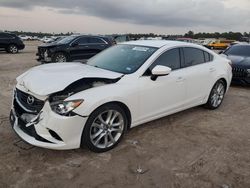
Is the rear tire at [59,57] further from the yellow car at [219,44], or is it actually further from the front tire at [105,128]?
the yellow car at [219,44]

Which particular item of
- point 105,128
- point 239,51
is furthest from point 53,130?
point 239,51

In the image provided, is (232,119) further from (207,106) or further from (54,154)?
(54,154)

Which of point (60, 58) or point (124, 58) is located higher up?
point (124, 58)

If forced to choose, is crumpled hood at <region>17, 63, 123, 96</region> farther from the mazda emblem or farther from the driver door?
the driver door

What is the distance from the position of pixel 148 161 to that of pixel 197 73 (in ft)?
7.83

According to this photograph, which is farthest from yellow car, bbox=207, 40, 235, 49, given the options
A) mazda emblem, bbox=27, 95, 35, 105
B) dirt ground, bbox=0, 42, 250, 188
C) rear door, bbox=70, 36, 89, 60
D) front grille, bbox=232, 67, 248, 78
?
mazda emblem, bbox=27, 95, 35, 105

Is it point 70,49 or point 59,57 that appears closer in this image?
point 59,57

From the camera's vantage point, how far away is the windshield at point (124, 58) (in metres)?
4.62

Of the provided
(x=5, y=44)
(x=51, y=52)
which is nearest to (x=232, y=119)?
(x=51, y=52)

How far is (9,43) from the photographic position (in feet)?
68.8

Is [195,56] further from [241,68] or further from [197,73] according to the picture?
[241,68]

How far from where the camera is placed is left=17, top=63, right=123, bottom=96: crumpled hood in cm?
375

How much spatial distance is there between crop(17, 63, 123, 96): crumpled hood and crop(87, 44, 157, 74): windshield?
266 mm

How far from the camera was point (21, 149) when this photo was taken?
4.01m
